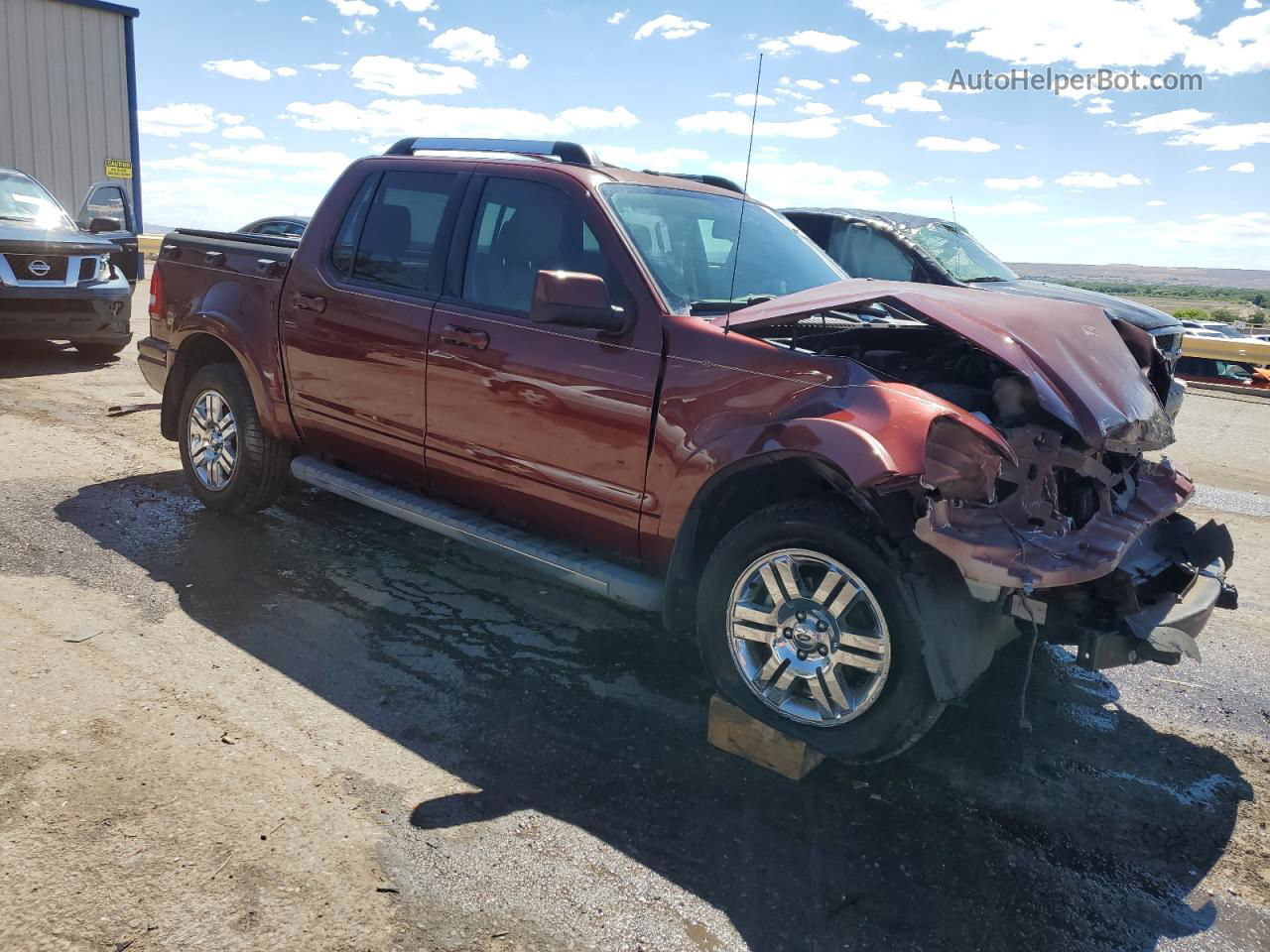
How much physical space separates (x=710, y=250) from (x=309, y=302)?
2.06 m

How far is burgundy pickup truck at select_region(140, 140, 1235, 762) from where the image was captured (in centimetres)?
304

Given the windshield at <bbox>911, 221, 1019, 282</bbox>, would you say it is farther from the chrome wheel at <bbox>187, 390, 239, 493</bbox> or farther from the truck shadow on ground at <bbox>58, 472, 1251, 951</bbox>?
the chrome wheel at <bbox>187, 390, 239, 493</bbox>

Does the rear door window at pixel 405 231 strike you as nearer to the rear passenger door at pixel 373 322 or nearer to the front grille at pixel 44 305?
the rear passenger door at pixel 373 322

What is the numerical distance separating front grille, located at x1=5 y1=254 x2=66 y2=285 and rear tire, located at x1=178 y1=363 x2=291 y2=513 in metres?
5.28

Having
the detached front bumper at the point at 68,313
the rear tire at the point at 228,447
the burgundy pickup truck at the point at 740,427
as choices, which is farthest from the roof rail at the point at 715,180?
the detached front bumper at the point at 68,313

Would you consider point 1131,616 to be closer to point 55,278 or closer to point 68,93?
point 55,278

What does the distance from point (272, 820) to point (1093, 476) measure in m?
2.91

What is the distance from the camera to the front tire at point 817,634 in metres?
3.04

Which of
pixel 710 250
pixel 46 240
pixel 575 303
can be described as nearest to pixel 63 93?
pixel 46 240

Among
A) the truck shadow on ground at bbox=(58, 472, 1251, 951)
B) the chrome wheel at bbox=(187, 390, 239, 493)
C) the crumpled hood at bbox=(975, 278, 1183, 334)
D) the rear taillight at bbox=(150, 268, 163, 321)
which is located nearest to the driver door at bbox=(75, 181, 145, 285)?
the rear taillight at bbox=(150, 268, 163, 321)

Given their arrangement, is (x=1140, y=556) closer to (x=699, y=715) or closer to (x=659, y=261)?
(x=699, y=715)

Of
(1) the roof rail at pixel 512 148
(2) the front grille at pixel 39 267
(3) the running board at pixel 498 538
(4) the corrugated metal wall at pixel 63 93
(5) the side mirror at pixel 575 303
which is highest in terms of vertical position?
(4) the corrugated metal wall at pixel 63 93

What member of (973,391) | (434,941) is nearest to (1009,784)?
(973,391)

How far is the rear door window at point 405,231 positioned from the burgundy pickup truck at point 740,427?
0.02 meters
